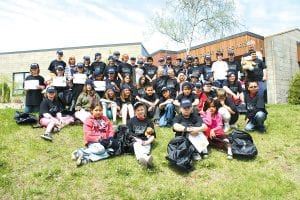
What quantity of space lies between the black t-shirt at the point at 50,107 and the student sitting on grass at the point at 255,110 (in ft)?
18.4

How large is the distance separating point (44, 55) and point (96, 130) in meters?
23.7

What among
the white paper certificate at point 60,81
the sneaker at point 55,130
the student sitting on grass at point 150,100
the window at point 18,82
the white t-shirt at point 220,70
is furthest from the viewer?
the window at point 18,82

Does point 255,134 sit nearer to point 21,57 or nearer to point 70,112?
point 70,112

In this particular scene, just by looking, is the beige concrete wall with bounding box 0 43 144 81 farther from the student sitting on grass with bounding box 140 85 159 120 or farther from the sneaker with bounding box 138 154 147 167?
the sneaker with bounding box 138 154 147 167

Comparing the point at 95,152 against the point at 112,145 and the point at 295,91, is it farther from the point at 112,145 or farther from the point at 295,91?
the point at 295,91

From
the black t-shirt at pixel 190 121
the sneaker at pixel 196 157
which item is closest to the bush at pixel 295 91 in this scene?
the black t-shirt at pixel 190 121

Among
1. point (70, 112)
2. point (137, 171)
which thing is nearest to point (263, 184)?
point (137, 171)

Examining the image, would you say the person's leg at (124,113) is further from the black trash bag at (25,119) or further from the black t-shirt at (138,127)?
the black trash bag at (25,119)

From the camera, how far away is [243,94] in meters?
11.9

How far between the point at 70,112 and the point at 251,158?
222 inches

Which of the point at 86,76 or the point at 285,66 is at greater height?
the point at 285,66

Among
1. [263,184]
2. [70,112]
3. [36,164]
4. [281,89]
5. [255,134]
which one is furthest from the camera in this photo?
[281,89]

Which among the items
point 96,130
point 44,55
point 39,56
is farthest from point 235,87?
point 39,56

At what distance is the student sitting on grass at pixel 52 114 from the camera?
10.5m
